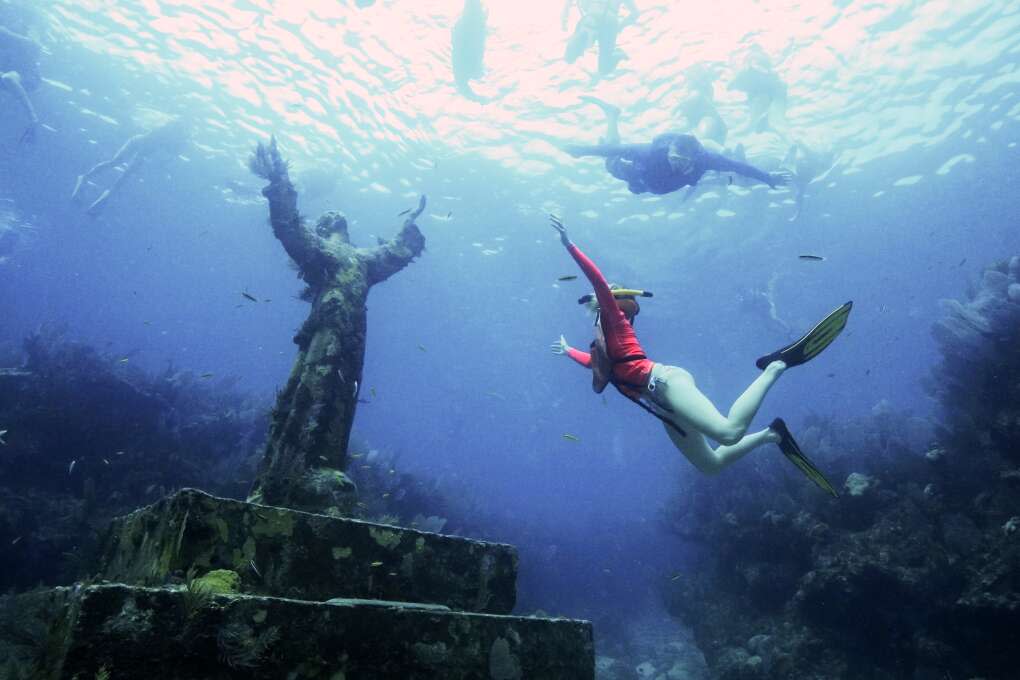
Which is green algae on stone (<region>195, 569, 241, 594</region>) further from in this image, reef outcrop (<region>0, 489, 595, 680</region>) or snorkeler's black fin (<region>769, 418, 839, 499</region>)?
snorkeler's black fin (<region>769, 418, 839, 499</region>)

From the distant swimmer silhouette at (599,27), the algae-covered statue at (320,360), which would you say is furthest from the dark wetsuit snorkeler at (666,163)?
the algae-covered statue at (320,360)

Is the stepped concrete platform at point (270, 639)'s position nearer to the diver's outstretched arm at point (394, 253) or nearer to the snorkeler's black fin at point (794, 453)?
the snorkeler's black fin at point (794, 453)

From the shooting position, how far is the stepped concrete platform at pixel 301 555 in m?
2.76

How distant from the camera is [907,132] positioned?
19953mm

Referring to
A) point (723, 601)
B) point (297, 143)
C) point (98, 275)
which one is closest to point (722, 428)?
point (723, 601)

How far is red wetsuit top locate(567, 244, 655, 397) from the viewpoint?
184 inches

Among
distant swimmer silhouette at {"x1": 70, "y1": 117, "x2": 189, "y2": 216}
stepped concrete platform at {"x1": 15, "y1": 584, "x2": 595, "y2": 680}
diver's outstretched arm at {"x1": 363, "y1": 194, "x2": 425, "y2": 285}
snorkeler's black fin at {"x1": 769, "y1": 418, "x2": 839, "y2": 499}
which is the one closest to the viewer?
stepped concrete platform at {"x1": 15, "y1": 584, "x2": 595, "y2": 680}

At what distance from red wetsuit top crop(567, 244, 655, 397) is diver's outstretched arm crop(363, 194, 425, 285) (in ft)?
15.0

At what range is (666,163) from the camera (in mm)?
11695

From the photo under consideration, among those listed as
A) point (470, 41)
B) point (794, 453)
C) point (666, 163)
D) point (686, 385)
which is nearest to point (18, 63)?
point (470, 41)

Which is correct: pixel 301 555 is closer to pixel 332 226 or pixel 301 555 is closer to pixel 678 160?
pixel 332 226

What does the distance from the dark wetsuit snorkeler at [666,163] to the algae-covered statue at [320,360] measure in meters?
6.72

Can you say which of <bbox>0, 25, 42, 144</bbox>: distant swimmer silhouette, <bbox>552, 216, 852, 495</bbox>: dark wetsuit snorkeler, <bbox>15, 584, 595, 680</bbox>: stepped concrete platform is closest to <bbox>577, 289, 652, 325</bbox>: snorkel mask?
<bbox>552, 216, 852, 495</bbox>: dark wetsuit snorkeler

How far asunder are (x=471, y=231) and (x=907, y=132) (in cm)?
2181
